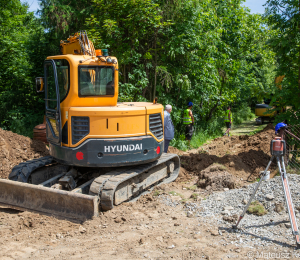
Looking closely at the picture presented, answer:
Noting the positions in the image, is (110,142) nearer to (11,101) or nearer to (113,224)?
(113,224)

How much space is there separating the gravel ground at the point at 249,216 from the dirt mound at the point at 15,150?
14.8 ft

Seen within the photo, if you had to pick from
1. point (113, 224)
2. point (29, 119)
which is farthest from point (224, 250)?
point (29, 119)

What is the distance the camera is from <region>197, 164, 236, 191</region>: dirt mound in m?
7.17

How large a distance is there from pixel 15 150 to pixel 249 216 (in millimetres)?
6825

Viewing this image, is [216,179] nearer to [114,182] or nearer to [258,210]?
[258,210]

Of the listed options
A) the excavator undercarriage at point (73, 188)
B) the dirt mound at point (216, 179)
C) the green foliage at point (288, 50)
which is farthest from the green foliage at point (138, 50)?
the excavator undercarriage at point (73, 188)

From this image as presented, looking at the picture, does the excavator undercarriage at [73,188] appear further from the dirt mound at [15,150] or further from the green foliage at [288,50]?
the green foliage at [288,50]

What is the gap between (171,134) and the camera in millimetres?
8992

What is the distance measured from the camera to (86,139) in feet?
19.5

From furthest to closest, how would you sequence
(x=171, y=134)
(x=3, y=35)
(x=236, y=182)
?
(x=3, y=35)
(x=171, y=134)
(x=236, y=182)

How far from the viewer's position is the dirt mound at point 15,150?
8461mm

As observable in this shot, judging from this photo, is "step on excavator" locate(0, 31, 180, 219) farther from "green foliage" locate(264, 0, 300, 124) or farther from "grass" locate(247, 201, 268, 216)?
"green foliage" locate(264, 0, 300, 124)

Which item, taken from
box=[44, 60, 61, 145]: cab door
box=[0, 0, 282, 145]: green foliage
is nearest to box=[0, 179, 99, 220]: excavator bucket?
box=[44, 60, 61, 145]: cab door

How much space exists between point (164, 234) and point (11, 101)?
1074cm
